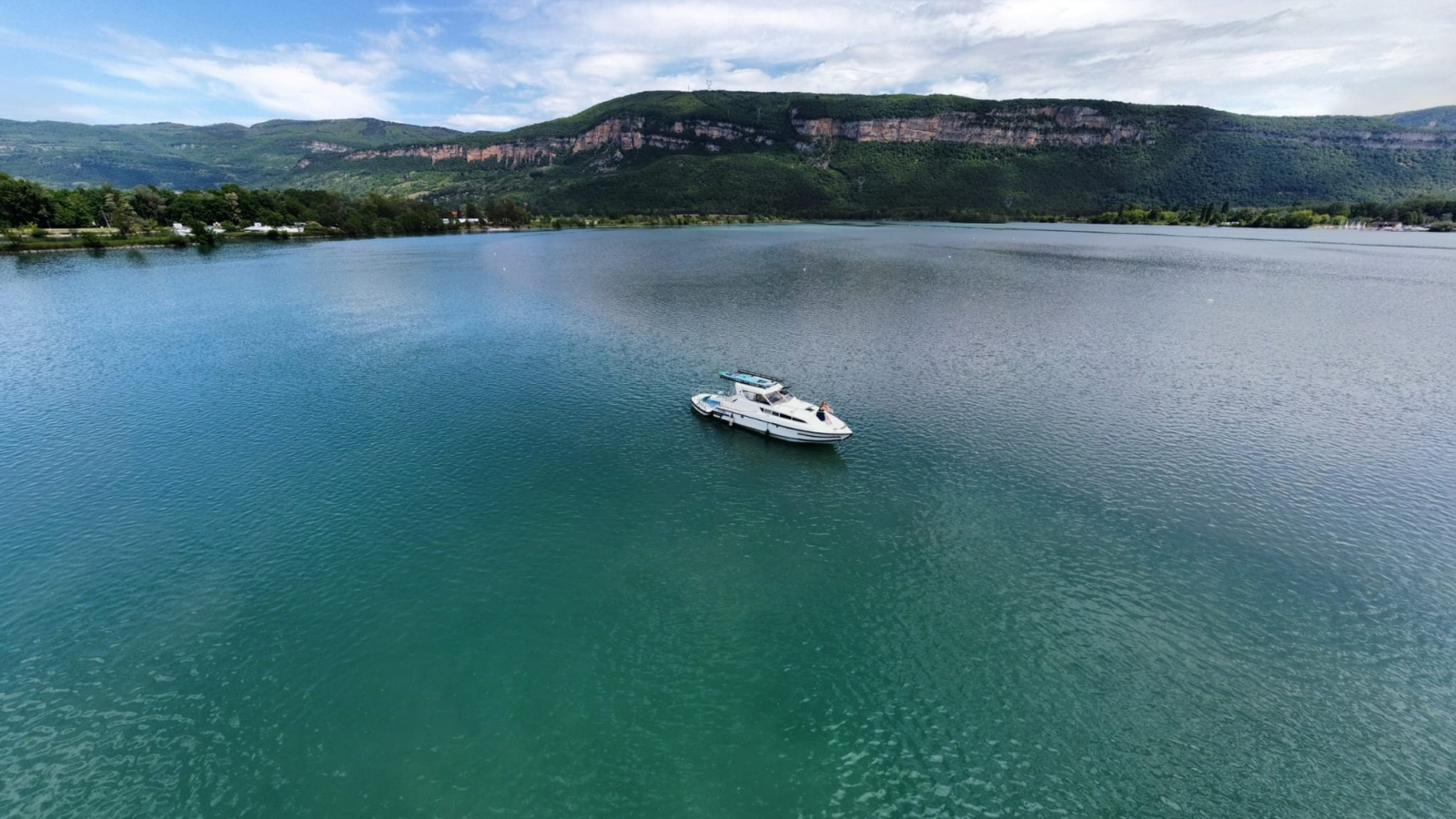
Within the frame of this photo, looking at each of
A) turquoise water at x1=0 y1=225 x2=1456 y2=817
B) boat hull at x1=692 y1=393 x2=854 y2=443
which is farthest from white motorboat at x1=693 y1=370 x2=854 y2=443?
turquoise water at x1=0 y1=225 x2=1456 y2=817

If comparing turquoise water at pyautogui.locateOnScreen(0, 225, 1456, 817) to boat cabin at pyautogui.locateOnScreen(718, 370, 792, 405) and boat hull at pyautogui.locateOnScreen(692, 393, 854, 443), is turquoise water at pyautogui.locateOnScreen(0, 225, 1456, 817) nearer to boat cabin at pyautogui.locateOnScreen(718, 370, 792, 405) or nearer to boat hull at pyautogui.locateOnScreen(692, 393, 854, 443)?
boat hull at pyautogui.locateOnScreen(692, 393, 854, 443)

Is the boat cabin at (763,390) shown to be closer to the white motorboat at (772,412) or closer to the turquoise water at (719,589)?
the white motorboat at (772,412)

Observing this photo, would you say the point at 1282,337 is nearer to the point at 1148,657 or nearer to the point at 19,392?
the point at 1148,657

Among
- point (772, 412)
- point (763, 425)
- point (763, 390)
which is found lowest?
point (763, 425)

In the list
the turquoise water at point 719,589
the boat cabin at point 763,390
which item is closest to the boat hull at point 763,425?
the turquoise water at point 719,589

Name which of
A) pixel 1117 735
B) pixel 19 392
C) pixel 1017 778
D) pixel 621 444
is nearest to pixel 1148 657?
pixel 1117 735

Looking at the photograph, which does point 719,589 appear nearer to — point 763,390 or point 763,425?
point 763,425

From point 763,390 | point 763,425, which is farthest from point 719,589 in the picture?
point 763,390
